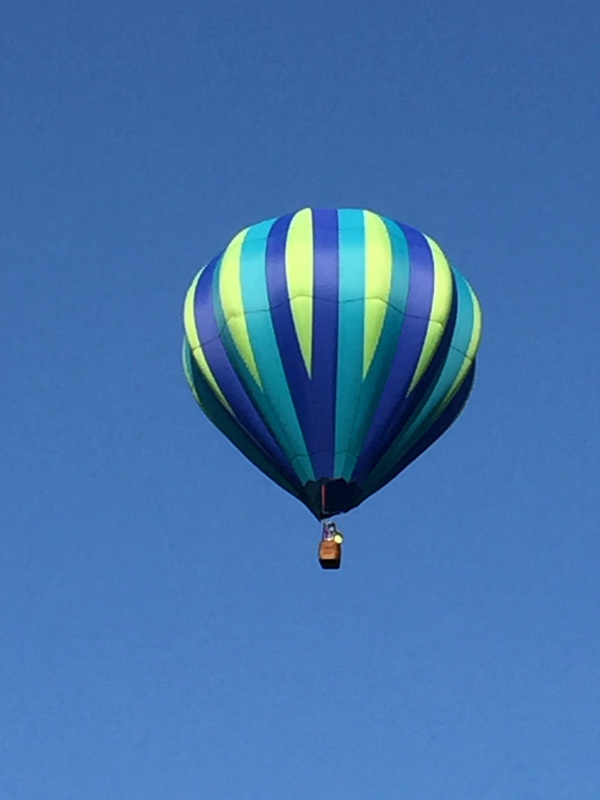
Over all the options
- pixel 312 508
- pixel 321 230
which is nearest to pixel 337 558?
pixel 312 508

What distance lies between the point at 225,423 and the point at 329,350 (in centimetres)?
270

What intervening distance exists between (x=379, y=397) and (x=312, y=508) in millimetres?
2106

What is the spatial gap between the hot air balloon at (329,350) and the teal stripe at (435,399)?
0.11 feet

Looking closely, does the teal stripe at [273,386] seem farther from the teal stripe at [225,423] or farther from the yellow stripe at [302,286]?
the teal stripe at [225,423]

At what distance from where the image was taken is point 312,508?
2763 inches

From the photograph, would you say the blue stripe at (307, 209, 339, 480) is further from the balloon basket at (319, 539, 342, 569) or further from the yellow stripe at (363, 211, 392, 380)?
the balloon basket at (319, 539, 342, 569)

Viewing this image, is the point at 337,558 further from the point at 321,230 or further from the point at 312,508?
the point at 321,230

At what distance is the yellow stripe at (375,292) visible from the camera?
6969cm

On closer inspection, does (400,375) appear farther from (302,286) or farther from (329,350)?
(302,286)

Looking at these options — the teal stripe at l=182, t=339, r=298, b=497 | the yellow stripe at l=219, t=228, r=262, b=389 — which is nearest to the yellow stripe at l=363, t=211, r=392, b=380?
the yellow stripe at l=219, t=228, r=262, b=389

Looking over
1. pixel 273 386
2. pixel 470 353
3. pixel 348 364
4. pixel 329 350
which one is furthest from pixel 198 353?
pixel 470 353

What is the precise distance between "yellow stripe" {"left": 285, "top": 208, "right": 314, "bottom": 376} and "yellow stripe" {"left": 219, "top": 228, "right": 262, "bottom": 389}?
0.83 meters

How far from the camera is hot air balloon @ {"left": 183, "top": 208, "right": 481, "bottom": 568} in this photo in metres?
69.8

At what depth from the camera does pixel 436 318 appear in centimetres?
7012
